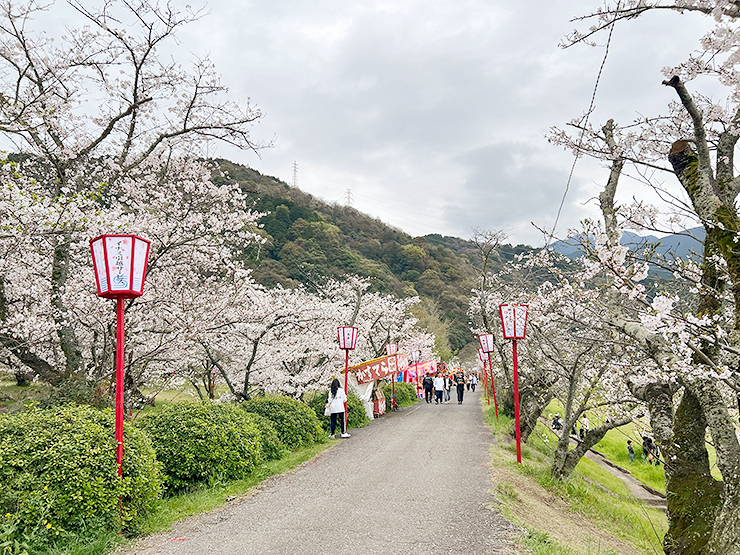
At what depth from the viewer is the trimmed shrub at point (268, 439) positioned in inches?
336

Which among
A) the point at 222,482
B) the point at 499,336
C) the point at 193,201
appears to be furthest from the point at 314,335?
the point at 222,482

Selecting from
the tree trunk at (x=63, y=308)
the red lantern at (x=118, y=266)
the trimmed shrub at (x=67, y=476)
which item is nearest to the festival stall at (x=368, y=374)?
the tree trunk at (x=63, y=308)

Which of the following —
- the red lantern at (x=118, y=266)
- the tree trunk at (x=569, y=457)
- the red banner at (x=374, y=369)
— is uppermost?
the red lantern at (x=118, y=266)

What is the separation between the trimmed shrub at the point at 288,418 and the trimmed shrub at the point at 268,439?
45cm

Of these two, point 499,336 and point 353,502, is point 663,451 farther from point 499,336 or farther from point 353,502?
point 499,336

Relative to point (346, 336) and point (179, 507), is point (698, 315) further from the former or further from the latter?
point (346, 336)

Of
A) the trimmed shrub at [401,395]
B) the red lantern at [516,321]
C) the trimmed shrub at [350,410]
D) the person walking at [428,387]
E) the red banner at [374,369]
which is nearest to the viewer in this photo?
the red lantern at [516,321]

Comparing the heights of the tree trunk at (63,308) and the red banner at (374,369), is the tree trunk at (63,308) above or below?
above

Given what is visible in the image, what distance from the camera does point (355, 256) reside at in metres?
48.5

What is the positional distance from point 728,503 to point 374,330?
2220 centimetres

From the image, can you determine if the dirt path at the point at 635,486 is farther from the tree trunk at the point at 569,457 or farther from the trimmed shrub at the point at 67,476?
the trimmed shrub at the point at 67,476

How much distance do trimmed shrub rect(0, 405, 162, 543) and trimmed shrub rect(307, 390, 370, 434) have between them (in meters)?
8.14

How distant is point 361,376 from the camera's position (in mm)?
16234

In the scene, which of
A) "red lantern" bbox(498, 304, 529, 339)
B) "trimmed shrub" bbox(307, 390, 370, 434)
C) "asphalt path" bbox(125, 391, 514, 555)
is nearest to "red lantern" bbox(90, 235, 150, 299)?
"asphalt path" bbox(125, 391, 514, 555)
